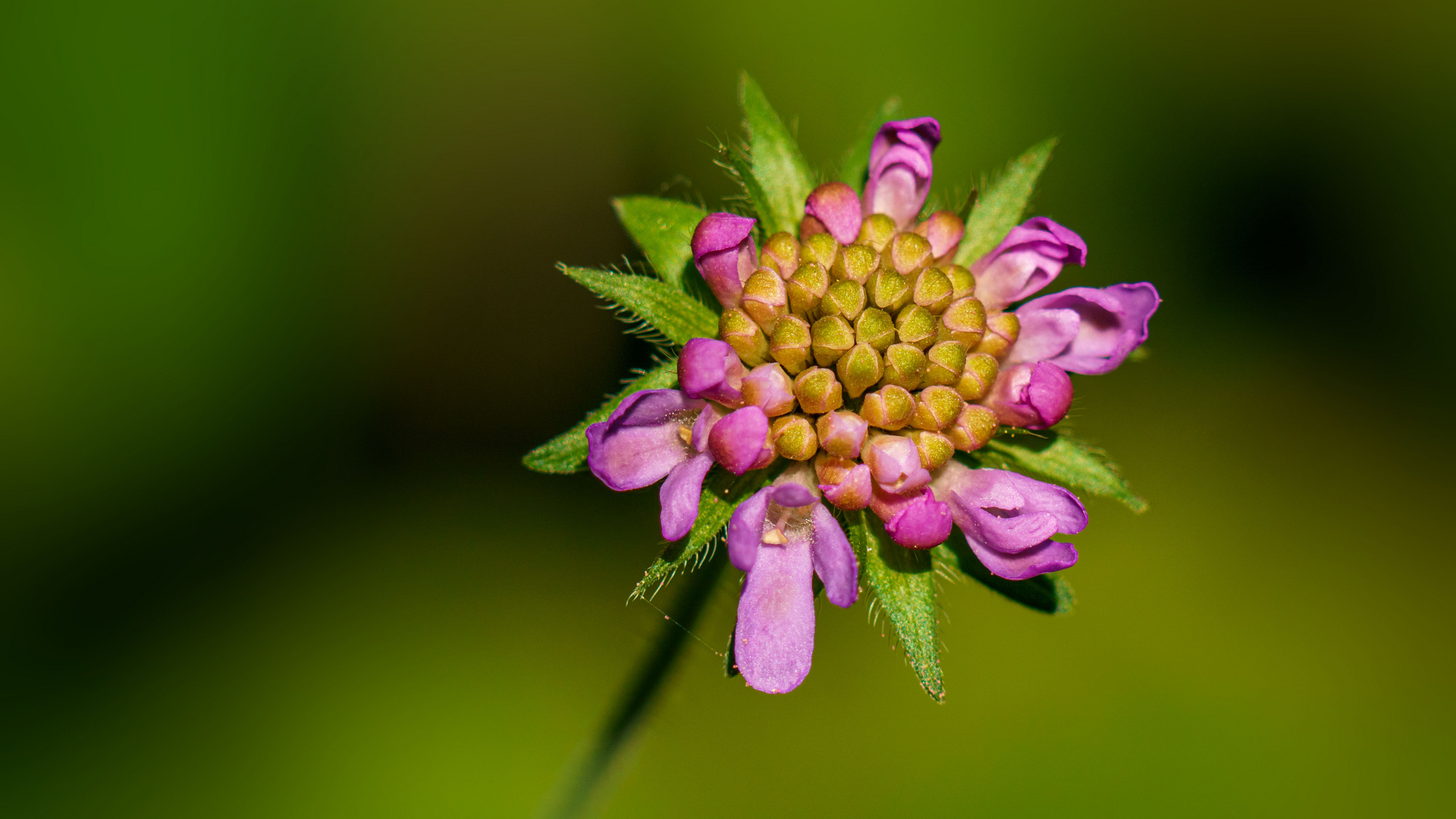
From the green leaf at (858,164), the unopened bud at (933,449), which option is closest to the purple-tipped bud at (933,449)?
the unopened bud at (933,449)

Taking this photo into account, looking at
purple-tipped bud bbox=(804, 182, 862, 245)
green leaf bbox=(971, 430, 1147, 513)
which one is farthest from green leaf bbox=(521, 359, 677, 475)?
green leaf bbox=(971, 430, 1147, 513)

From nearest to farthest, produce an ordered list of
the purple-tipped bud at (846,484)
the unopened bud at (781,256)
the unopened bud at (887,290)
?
the purple-tipped bud at (846,484), the unopened bud at (887,290), the unopened bud at (781,256)

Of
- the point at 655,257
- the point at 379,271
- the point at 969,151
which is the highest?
the point at 969,151

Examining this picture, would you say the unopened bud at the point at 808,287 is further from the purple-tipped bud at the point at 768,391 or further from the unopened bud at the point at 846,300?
the purple-tipped bud at the point at 768,391

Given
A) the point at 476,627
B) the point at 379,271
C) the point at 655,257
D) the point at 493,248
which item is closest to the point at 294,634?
the point at 476,627

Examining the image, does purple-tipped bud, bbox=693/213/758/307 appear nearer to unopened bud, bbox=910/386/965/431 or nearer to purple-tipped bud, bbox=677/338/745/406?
purple-tipped bud, bbox=677/338/745/406

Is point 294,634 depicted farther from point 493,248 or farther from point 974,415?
point 974,415
